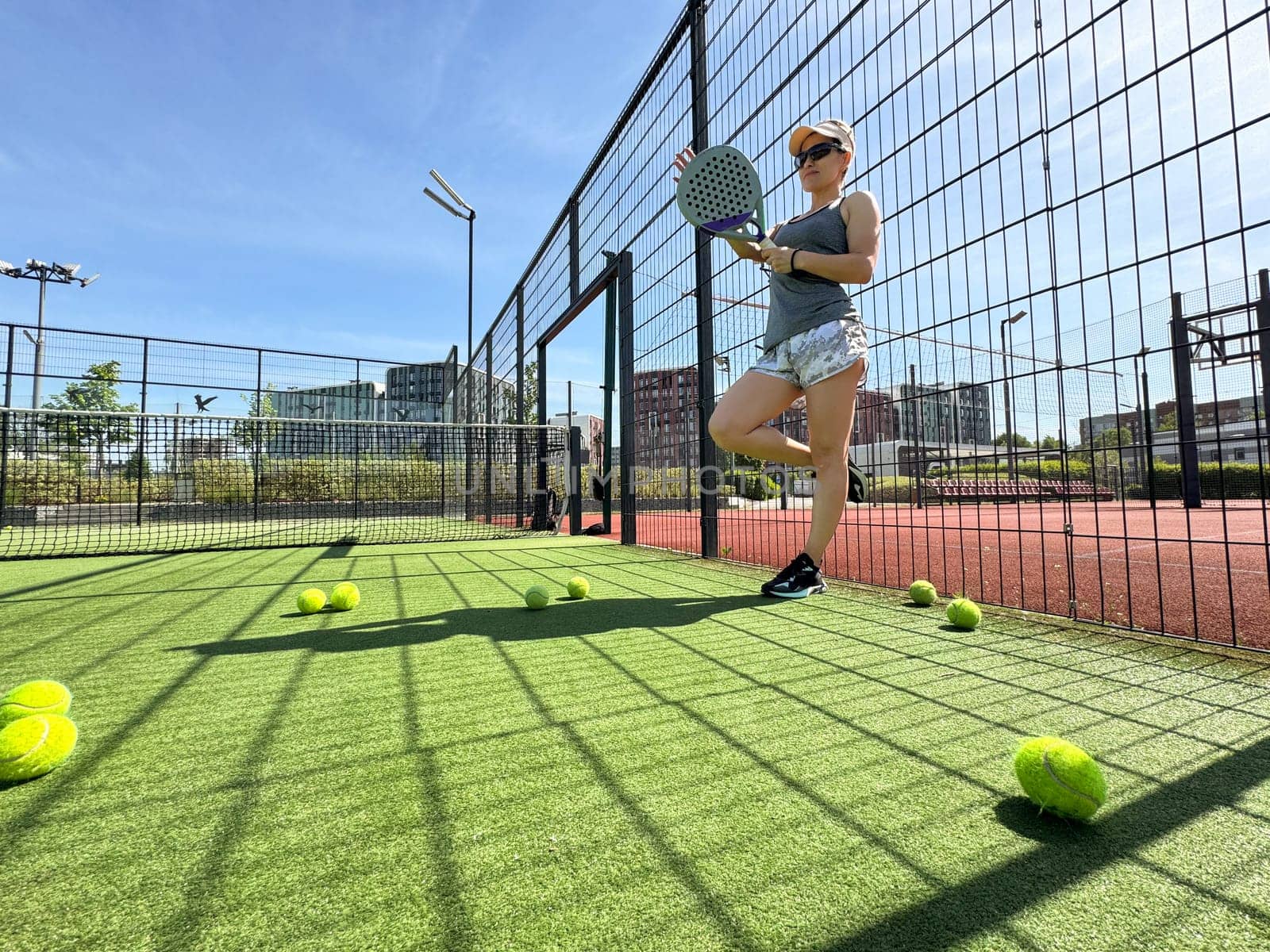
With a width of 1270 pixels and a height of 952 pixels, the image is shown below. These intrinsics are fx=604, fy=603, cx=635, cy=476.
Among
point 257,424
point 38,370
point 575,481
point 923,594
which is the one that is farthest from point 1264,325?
point 38,370

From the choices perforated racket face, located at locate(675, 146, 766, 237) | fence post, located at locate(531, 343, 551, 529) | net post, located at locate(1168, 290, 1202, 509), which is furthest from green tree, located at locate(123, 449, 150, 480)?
net post, located at locate(1168, 290, 1202, 509)

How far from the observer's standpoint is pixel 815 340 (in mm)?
2691

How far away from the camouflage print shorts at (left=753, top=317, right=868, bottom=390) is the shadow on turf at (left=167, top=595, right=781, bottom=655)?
110 cm

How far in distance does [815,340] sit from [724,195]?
34.8 inches

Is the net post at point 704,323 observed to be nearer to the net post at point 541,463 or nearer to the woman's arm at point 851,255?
the woman's arm at point 851,255

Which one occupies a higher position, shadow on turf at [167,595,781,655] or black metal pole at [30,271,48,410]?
black metal pole at [30,271,48,410]

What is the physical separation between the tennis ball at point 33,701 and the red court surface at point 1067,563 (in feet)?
9.58

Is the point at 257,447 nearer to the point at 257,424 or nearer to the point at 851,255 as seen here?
the point at 257,424

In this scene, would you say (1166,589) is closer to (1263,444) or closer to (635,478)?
(1263,444)

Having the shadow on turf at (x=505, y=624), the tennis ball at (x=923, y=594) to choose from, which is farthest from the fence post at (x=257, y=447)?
the tennis ball at (x=923, y=594)

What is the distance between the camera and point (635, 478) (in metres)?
6.08

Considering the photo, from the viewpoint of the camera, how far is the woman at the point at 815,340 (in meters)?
2.64

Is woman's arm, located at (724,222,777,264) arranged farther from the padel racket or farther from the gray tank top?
the gray tank top

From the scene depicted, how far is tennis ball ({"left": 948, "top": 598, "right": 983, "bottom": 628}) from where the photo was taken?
7.64ft
